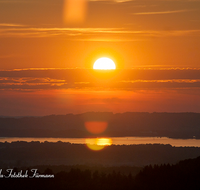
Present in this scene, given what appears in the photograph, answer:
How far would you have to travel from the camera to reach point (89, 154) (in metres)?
178

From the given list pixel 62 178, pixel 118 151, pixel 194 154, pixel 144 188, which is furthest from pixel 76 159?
pixel 144 188

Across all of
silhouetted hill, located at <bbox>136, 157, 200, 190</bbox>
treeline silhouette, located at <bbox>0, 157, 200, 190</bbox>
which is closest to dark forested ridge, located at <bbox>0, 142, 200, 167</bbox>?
treeline silhouette, located at <bbox>0, 157, 200, 190</bbox>

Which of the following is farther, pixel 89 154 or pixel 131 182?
pixel 89 154

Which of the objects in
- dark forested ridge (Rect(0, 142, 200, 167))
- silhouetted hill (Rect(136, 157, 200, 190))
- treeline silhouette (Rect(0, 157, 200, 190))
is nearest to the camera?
silhouetted hill (Rect(136, 157, 200, 190))

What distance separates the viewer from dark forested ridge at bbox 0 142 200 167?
163250 mm

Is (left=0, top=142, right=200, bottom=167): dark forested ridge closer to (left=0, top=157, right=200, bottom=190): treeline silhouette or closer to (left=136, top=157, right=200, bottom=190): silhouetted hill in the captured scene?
(left=0, top=157, right=200, bottom=190): treeline silhouette

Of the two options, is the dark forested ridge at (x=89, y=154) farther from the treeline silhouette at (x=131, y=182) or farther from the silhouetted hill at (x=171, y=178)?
the silhouetted hill at (x=171, y=178)

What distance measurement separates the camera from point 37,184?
49.3m

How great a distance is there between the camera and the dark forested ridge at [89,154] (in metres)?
163

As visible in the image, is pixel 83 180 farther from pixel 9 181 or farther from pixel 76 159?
pixel 76 159

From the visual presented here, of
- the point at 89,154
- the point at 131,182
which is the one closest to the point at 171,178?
the point at 131,182

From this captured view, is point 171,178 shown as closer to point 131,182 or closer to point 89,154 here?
point 131,182

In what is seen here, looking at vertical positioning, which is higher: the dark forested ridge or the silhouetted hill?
the dark forested ridge

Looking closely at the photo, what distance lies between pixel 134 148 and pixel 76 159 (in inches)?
1193
